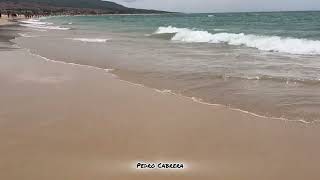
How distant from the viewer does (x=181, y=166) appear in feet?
15.7

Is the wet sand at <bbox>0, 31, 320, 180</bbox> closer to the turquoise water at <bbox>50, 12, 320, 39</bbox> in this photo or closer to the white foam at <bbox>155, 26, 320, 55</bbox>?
the white foam at <bbox>155, 26, 320, 55</bbox>

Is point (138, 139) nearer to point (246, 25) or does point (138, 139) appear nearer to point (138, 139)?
point (138, 139)

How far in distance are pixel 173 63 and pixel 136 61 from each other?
130cm

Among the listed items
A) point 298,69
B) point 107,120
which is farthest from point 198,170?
point 298,69

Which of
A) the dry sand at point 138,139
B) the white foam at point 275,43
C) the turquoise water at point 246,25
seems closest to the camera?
the dry sand at point 138,139

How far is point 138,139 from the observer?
570cm

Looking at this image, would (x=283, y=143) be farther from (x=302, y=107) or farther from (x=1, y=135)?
(x=1, y=135)

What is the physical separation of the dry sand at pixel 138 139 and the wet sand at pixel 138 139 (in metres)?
0.01

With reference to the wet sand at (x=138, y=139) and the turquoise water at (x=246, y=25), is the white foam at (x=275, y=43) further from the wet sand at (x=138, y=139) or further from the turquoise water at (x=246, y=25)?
the wet sand at (x=138, y=139)

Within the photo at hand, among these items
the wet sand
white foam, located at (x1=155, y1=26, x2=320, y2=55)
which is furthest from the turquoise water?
the wet sand

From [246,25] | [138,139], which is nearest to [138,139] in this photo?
[138,139]

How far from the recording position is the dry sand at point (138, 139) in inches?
184

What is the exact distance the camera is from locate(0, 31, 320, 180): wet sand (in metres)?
4.68

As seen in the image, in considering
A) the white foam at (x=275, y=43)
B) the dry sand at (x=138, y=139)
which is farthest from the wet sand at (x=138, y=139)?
the white foam at (x=275, y=43)
